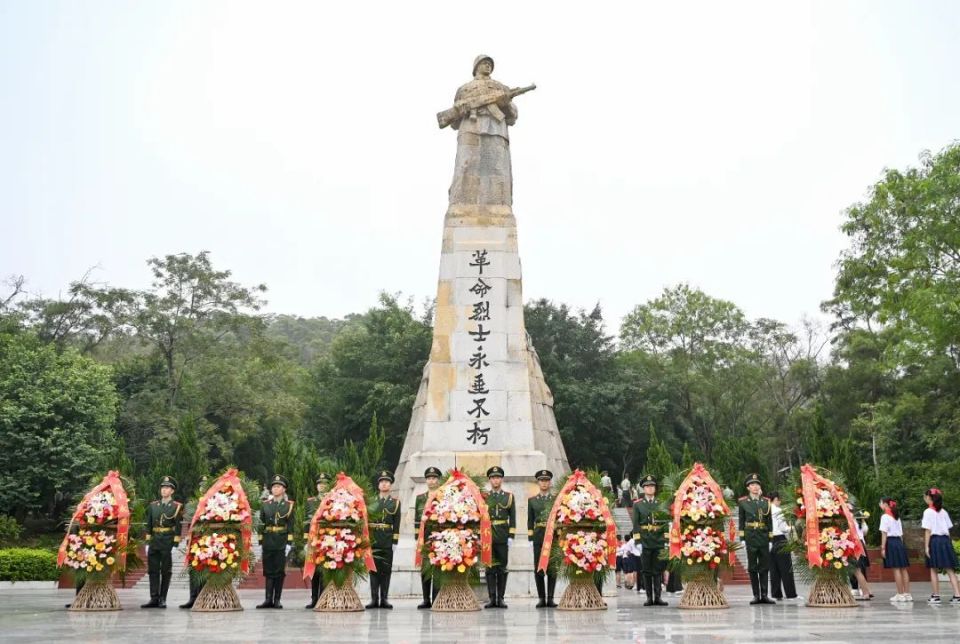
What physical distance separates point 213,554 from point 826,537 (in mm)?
6128

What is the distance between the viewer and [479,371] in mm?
14461

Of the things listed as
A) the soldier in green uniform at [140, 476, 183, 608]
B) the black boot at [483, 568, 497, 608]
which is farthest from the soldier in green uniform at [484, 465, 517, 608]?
the soldier in green uniform at [140, 476, 183, 608]

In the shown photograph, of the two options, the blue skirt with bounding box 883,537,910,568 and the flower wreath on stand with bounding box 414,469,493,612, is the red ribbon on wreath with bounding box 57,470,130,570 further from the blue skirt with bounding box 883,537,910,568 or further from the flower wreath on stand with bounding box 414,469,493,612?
the blue skirt with bounding box 883,537,910,568

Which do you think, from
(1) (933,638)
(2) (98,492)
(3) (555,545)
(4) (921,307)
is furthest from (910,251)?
(2) (98,492)

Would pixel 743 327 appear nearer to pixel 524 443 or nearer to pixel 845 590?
pixel 524 443

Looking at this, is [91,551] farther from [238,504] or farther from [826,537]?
[826,537]

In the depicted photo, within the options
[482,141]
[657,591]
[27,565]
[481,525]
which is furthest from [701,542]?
[27,565]

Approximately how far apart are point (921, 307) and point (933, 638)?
13620mm

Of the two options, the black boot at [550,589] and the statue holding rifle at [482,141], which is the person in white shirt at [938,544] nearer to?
the black boot at [550,589]

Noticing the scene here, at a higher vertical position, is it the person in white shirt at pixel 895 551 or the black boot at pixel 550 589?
the person in white shirt at pixel 895 551

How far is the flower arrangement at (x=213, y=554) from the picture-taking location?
9.65 metres

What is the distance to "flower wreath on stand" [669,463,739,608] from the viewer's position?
31.9 feet

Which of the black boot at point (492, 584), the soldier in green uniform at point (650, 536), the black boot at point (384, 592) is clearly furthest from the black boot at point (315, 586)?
the soldier in green uniform at point (650, 536)

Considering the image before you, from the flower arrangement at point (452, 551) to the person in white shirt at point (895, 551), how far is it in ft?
15.9
